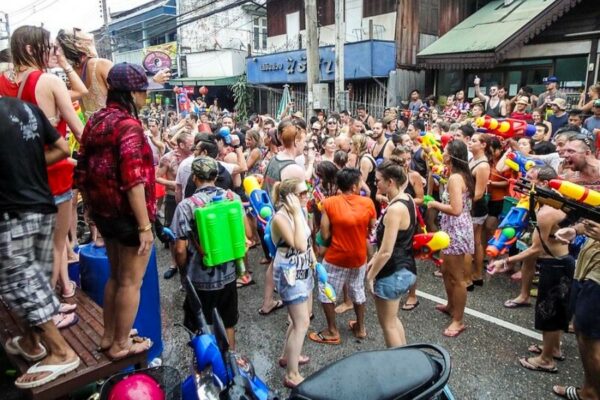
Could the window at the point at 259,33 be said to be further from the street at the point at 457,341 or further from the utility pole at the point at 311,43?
the street at the point at 457,341

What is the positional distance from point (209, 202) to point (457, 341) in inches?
109

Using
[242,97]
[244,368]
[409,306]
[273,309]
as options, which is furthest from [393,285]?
[242,97]

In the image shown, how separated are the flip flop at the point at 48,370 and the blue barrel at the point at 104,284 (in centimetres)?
94

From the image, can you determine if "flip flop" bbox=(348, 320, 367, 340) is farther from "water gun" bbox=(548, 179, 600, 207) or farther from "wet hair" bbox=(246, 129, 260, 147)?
"wet hair" bbox=(246, 129, 260, 147)

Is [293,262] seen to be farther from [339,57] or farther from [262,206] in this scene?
[339,57]

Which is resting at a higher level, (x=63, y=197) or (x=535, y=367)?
(x=63, y=197)

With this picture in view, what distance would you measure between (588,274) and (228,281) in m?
2.65

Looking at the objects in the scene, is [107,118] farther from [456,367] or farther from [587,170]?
[587,170]

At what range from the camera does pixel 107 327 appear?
9.00 feet

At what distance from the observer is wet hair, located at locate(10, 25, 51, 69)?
2.70m

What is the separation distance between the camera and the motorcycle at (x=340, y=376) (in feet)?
5.67

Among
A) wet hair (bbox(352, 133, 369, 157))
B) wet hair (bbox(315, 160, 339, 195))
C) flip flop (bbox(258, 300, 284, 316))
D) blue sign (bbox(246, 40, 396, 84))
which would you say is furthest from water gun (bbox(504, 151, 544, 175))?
blue sign (bbox(246, 40, 396, 84))

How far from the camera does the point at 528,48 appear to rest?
12.0m

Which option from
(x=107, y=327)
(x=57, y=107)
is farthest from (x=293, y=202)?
(x=57, y=107)
